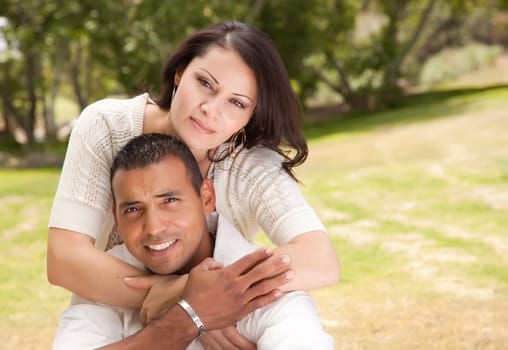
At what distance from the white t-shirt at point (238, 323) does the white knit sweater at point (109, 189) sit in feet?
0.55

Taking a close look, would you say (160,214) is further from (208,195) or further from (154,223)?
(208,195)

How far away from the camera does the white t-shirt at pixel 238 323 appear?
213cm

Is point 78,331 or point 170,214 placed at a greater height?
point 170,214

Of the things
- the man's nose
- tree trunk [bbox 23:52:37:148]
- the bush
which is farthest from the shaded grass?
the man's nose

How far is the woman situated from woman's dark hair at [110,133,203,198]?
0.11 meters

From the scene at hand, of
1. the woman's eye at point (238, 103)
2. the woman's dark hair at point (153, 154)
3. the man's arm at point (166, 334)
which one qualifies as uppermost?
the woman's eye at point (238, 103)

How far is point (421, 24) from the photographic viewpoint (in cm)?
1634

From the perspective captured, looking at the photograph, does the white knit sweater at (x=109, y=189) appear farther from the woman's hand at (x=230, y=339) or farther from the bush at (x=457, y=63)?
the bush at (x=457, y=63)

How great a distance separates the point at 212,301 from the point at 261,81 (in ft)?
2.76

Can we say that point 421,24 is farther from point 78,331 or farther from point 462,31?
point 78,331

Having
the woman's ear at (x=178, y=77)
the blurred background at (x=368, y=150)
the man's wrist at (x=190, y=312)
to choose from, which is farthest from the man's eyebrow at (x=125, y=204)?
the blurred background at (x=368, y=150)

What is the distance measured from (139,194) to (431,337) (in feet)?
5.56

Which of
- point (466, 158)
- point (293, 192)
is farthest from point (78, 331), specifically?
point (466, 158)

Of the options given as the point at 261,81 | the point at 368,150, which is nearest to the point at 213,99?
the point at 261,81
